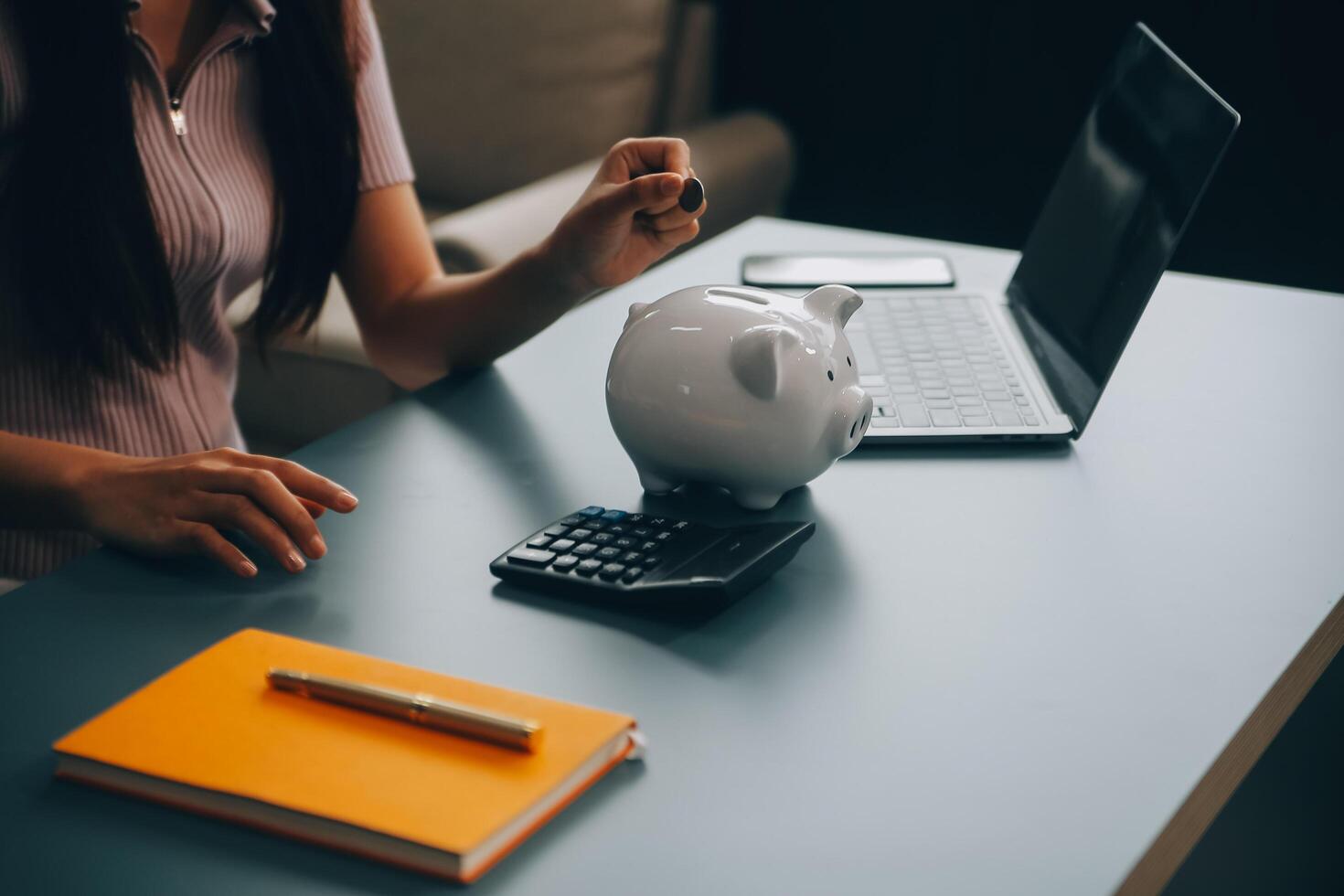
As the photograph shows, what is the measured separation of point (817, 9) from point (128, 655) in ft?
6.52

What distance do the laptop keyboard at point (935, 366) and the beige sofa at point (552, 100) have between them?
102 cm

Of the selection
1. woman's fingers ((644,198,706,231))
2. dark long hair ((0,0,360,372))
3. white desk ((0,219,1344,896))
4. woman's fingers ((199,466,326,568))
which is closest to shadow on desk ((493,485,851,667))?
white desk ((0,219,1344,896))

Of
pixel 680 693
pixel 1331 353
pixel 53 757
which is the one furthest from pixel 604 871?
pixel 1331 353

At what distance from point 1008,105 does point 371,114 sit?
54.2 inches

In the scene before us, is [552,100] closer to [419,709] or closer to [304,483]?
[304,483]

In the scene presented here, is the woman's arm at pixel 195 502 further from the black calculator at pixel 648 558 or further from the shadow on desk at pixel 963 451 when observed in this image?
the shadow on desk at pixel 963 451

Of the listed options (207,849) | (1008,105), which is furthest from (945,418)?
(1008,105)

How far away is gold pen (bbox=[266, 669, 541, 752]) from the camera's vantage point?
551 millimetres

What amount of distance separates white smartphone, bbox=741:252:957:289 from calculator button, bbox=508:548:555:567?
1.76ft

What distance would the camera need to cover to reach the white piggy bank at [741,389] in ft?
2.42

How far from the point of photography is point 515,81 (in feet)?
7.68

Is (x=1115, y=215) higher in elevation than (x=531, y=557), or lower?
higher

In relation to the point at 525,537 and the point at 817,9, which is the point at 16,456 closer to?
the point at 525,537

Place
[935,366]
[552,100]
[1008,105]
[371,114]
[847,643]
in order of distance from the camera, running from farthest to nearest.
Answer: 1. [552,100]
2. [1008,105]
3. [371,114]
4. [935,366]
5. [847,643]
